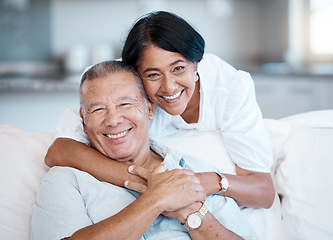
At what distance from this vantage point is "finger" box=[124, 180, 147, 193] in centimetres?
133

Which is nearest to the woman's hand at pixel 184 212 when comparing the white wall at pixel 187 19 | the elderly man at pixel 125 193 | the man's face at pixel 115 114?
the elderly man at pixel 125 193

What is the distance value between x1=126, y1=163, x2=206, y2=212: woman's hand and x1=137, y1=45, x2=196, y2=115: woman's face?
0.32 metres

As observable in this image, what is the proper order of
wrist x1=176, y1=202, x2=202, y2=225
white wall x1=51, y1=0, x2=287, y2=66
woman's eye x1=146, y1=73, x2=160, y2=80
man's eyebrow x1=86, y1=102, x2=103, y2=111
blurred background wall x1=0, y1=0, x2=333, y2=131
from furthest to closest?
white wall x1=51, y1=0, x2=287, y2=66, blurred background wall x1=0, y1=0, x2=333, y2=131, woman's eye x1=146, y1=73, x2=160, y2=80, man's eyebrow x1=86, y1=102, x2=103, y2=111, wrist x1=176, y1=202, x2=202, y2=225

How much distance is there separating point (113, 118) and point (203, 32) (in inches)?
147

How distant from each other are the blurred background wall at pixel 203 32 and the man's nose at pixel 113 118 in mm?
2344

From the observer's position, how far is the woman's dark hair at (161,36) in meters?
1.43

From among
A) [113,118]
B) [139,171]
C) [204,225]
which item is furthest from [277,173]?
[113,118]

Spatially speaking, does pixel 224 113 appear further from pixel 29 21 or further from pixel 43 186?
pixel 29 21

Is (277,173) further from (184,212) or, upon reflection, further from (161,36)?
(161,36)

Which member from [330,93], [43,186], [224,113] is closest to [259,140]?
[224,113]

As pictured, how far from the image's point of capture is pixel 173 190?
1237 millimetres

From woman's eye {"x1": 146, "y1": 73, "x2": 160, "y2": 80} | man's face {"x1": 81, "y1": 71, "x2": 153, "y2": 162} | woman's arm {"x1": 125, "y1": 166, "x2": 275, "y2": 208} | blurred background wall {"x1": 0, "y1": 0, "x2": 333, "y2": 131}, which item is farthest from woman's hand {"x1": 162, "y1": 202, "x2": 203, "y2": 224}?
blurred background wall {"x1": 0, "y1": 0, "x2": 333, "y2": 131}

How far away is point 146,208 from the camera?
3.88 ft

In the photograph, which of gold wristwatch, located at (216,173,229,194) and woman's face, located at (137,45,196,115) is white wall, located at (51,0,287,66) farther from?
gold wristwatch, located at (216,173,229,194)
